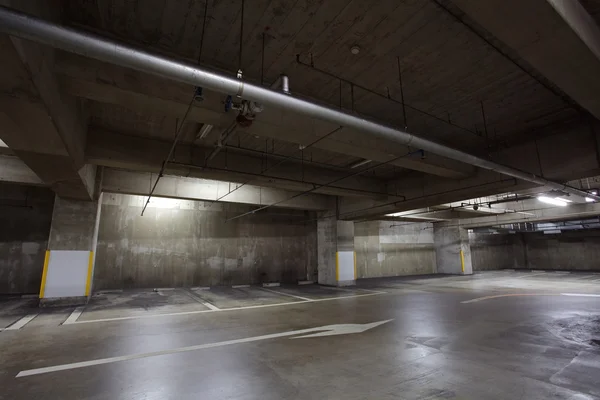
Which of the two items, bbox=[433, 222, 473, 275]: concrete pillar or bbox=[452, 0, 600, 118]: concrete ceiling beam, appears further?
bbox=[433, 222, 473, 275]: concrete pillar

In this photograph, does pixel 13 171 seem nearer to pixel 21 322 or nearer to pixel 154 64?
pixel 21 322

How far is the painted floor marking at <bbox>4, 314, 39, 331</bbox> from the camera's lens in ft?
17.5

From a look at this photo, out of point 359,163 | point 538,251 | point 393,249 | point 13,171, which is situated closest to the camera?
point 13,171

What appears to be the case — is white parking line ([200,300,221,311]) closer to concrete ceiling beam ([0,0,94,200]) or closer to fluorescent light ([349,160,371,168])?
concrete ceiling beam ([0,0,94,200])

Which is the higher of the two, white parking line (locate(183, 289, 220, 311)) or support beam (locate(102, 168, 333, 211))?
support beam (locate(102, 168, 333, 211))

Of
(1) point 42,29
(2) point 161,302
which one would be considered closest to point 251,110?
(1) point 42,29

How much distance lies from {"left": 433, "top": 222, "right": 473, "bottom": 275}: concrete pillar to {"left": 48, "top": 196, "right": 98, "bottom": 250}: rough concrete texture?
18526 millimetres

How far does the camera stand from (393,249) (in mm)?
17562

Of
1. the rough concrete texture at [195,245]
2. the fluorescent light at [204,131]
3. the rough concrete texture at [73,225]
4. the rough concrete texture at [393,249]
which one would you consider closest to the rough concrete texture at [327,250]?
the rough concrete texture at [195,245]

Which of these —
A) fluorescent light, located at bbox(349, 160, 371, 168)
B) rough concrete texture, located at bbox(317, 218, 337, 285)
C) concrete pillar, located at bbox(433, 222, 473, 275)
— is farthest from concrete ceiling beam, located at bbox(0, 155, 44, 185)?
concrete pillar, located at bbox(433, 222, 473, 275)

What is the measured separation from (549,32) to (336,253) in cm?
1054

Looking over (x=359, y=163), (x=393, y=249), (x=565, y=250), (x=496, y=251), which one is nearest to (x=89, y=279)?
(x=359, y=163)

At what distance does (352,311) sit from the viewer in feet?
22.2

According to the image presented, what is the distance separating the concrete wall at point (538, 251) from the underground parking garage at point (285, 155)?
12896 mm
